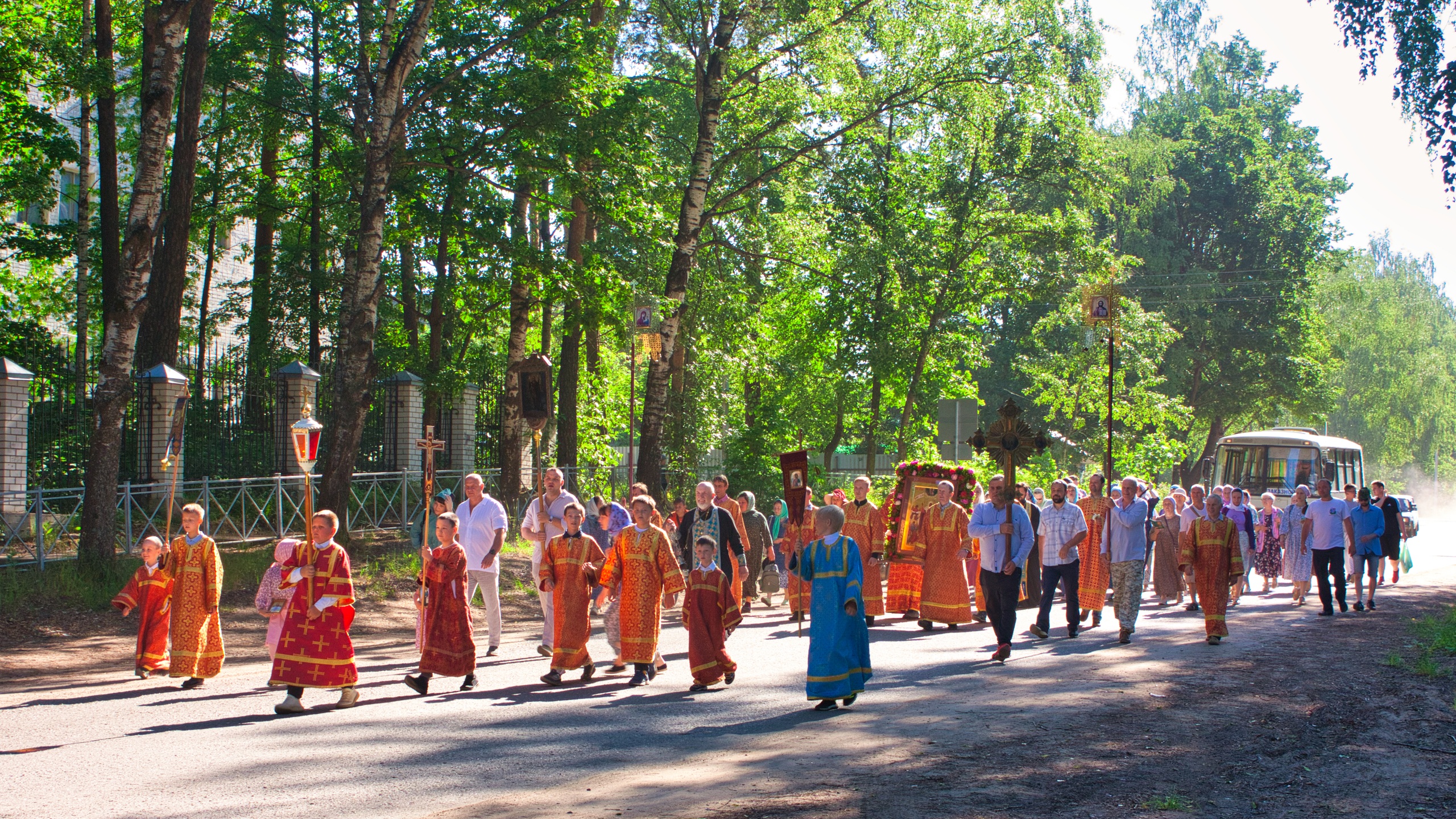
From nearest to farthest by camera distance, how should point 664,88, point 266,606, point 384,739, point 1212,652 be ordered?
point 384,739 → point 266,606 → point 1212,652 → point 664,88

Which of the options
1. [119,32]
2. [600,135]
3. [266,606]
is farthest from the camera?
[119,32]

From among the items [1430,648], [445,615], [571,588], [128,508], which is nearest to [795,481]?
[571,588]

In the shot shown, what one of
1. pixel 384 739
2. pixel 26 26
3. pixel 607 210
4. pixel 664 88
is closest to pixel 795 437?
pixel 664 88

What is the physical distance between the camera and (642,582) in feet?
36.1

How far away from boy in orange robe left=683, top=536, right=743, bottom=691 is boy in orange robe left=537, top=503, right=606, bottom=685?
0.98m

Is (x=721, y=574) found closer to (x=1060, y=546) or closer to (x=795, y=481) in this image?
(x=795, y=481)

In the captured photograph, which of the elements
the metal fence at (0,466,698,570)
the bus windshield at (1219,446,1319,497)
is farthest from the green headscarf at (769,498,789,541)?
the bus windshield at (1219,446,1319,497)

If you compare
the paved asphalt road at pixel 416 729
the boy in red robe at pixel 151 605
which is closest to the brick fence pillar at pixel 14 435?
the paved asphalt road at pixel 416 729

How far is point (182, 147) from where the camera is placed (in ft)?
56.7

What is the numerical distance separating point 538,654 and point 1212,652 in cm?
695

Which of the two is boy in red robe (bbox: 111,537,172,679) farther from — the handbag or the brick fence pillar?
the handbag

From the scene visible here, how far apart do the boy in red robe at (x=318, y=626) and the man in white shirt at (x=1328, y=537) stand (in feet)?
40.6

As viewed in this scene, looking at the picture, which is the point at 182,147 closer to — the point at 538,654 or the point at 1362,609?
the point at 538,654

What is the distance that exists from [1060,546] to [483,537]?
6.25 m
